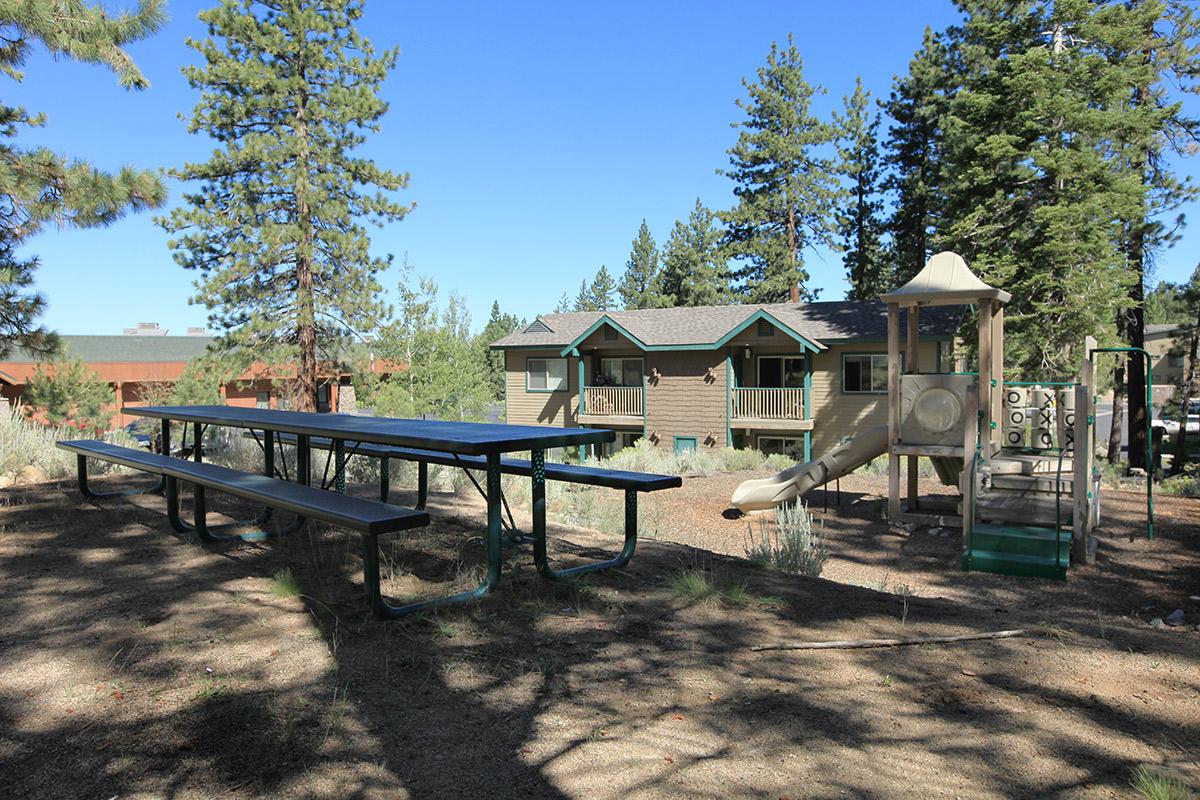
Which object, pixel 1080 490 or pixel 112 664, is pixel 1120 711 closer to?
pixel 112 664

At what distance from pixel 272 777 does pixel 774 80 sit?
37213mm

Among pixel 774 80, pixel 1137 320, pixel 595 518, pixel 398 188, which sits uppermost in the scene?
pixel 774 80

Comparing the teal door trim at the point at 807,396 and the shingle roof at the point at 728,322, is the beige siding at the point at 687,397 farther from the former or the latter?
the teal door trim at the point at 807,396

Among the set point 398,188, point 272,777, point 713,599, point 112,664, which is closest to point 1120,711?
point 713,599

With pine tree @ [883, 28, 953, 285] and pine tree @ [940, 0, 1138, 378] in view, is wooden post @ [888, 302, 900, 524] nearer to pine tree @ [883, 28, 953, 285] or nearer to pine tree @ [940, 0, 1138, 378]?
pine tree @ [940, 0, 1138, 378]

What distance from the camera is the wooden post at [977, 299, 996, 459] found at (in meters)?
10.9

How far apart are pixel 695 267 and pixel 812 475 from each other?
31084 mm

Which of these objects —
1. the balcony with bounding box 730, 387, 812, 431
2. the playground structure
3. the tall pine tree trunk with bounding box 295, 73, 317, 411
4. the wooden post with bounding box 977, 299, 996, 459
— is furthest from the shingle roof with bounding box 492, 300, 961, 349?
the wooden post with bounding box 977, 299, 996, 459

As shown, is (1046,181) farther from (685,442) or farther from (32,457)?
(32,457)

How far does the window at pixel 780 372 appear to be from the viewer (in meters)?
25.8

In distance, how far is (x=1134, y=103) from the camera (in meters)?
20.3

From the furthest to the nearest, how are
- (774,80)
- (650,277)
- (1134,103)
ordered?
(650,277)
(774,80)
(1134,103)

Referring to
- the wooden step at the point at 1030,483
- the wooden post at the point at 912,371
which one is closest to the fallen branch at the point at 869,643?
the wooden step at the point at 1030,483

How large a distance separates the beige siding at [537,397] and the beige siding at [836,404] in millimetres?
8171
